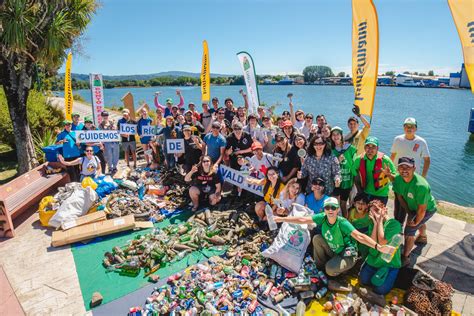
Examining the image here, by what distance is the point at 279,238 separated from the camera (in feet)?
18.0

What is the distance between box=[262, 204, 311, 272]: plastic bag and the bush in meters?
12.6

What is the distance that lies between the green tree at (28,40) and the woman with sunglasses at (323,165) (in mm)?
8604

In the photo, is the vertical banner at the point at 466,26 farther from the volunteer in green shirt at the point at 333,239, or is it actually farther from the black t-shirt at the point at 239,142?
the black t-shirt at the point at 239,142

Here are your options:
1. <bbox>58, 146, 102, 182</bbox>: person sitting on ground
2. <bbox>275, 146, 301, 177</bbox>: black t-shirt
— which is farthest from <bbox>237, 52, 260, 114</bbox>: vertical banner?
<bbox>58, 146, 102, 182</bbox>: person sitting on ground

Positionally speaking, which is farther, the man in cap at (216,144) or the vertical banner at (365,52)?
the man in cap at (216,144)

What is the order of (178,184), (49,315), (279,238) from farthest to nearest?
1. (178,184)
2. (279,238)
3. (49,315)

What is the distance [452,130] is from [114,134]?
3506 centimetres

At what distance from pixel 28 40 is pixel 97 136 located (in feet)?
11.3

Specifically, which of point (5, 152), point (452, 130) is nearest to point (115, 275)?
point (5, 152)

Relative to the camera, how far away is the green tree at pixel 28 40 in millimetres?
8328

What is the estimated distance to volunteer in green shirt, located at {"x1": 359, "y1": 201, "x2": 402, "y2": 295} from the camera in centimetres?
455

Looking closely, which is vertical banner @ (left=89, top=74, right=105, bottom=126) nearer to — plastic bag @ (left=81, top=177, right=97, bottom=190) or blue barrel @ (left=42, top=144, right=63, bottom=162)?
blue barrel @ (left=42, top=144, right=63, bottom=162)

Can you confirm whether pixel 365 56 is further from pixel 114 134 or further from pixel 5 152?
pixel 5 152

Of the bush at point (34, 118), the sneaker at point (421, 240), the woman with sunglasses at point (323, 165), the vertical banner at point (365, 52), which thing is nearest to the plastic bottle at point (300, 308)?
the woman with sunglasses at point (323, 165)
